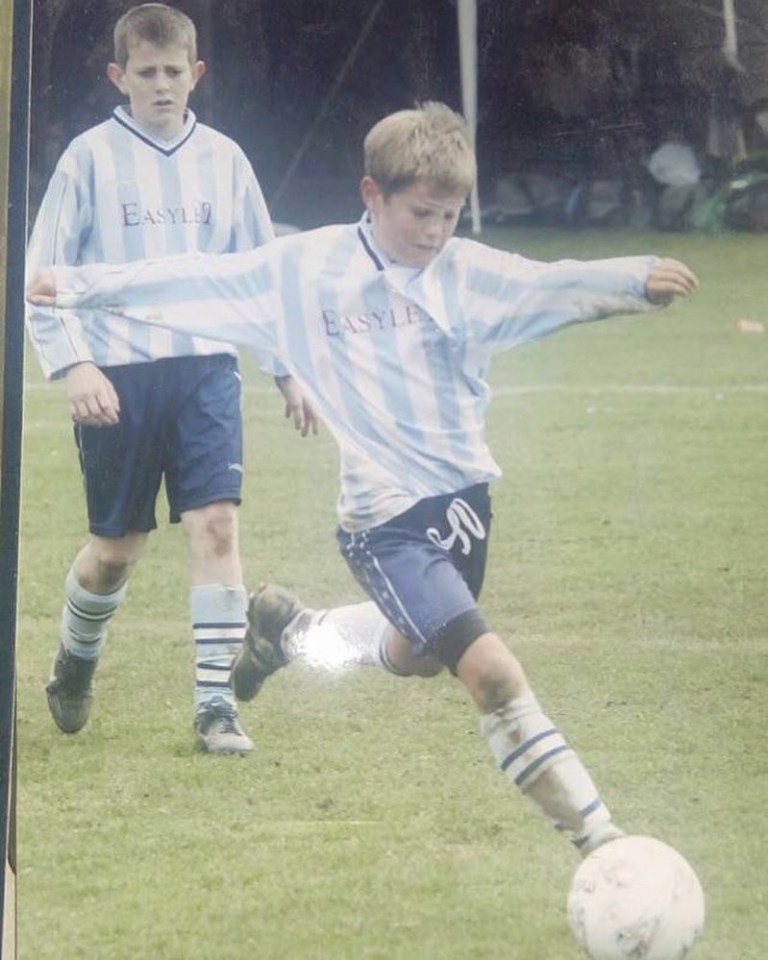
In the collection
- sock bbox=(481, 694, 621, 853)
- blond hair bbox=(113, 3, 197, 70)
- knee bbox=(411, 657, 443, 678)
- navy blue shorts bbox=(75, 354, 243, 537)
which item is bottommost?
sock bbox=(481, 694, 621, 853)

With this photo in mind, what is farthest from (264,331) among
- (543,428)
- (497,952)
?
(497,952)

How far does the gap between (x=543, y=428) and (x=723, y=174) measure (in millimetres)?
467

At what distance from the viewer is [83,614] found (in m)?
2.77

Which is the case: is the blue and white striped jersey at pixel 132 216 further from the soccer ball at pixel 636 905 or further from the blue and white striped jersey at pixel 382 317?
the soccer ball at pixel 636 905

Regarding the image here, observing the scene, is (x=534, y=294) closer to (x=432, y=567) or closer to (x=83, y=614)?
(x=432, y=567)

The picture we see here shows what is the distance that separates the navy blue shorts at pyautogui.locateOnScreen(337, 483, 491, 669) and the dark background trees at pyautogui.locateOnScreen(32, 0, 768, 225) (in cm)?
46

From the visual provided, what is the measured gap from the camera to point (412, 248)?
267 centimetres

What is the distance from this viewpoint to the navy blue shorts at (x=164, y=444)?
9.01 ft

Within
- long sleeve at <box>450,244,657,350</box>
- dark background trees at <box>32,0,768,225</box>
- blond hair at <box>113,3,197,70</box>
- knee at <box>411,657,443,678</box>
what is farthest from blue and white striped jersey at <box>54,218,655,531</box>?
blond hair at <box>113,3,197,70</box>

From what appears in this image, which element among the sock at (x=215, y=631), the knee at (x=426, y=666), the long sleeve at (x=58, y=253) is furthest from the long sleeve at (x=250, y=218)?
the knee at (x=426, y=666)

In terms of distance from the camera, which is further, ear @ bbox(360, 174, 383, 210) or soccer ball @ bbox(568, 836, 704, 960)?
ear @ bbox(360, 174, 383, 210)

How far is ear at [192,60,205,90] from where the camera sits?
274 cm

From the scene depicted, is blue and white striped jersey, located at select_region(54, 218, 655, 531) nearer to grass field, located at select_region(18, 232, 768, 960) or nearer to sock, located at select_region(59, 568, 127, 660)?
grass field, located at select_region(18, 232, 768, 960)

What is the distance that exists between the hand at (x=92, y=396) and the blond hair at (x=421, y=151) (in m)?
0.49
